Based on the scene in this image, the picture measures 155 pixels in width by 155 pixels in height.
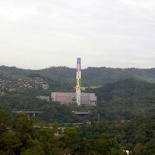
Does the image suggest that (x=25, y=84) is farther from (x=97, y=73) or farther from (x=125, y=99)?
(x=97, y=73)

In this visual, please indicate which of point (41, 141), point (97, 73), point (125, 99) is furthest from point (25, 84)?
point (41, 141)

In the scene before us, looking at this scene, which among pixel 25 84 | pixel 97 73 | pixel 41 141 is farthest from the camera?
pixel 97 73

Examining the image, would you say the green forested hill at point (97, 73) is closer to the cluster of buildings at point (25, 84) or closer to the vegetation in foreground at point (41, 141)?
the cluster of buildings at point (25, 84)

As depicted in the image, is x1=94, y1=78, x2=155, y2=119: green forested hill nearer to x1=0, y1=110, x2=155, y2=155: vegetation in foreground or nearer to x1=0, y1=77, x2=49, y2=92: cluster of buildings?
x1=0, y1=77, x2=49, y2=92: cluster of buildings

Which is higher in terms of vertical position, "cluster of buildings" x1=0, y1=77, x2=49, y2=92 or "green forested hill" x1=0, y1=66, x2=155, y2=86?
"green forested hill" x1=0, y1=66, x2=155, y2=86

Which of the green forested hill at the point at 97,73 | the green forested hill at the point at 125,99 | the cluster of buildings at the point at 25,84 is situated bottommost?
the green forested hill at the point at 125,99

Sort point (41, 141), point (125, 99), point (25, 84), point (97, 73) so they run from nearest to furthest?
1. point (41, 141)
2. point (125, 99)
3. point (25, 84)
4. point (97, 73)

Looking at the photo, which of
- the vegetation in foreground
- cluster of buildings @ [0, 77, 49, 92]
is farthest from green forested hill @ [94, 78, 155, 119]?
the vegetation in foreground

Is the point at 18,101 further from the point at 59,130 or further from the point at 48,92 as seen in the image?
the point at 59,130

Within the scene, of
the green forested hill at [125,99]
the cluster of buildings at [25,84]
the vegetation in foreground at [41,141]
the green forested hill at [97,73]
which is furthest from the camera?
the green forested hill at [97,73]

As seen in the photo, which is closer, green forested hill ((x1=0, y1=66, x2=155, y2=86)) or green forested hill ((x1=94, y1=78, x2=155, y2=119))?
green forested hill ((x1=94, y1=78, x2=155, y2=119))

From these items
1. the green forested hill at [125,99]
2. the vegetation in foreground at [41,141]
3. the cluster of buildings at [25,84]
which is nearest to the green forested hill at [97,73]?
the cluster of buildings at [25,84]
